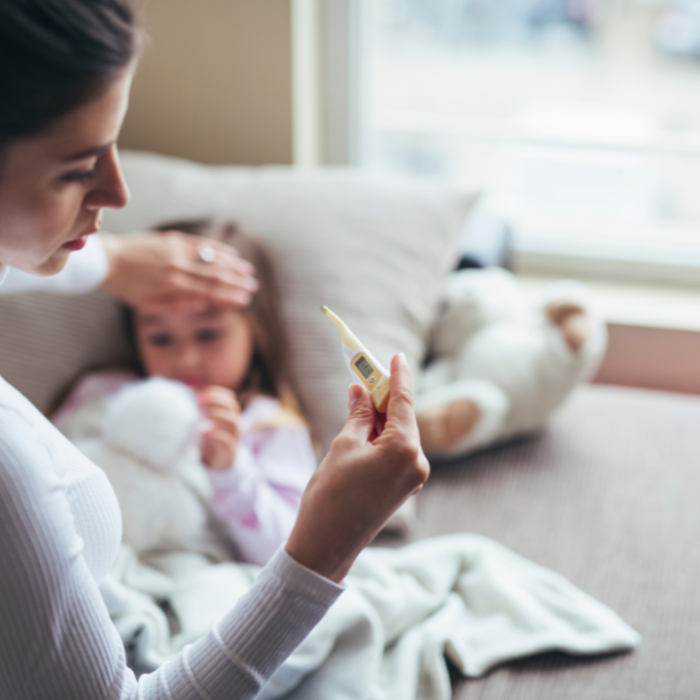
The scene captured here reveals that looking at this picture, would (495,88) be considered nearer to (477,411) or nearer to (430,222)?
(430,222)

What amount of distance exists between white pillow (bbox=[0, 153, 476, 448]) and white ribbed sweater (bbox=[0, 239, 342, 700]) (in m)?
0.57

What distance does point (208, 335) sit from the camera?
1.14 metres

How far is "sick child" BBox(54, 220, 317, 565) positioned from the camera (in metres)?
0.95

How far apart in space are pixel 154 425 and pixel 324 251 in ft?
1.41

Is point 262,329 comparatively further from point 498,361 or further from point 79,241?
point 79,241

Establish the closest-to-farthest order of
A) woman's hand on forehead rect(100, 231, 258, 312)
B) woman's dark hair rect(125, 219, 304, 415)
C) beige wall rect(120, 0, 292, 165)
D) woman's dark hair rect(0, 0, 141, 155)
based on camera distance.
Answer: woman's dark hair rect(0, 0, 141, 155) < woman's hand on forehead rect(100, 231, 258, 312) < woman's dark hair rect(125, 219, 304, 415) < beige wall rect(120, 0, 292, 165)

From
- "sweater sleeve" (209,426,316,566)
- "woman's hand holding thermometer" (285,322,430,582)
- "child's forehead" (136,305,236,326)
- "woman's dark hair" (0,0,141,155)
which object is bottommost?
"sweater sleeve" (209,426,316,566)

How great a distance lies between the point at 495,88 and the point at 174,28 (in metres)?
0.73

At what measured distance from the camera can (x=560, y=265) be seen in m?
1.82

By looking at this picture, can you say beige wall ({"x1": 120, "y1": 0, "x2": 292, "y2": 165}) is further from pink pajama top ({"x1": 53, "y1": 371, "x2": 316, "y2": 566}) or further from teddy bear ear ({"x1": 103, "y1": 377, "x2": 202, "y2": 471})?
teddy bear ear ({"x1": 103, "y1": 377, "x2": 202, "y2": 471})

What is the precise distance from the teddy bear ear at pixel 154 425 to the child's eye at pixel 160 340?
0.16 m

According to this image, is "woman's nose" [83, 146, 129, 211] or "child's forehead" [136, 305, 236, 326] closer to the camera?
"woman's nose" [83, 146, 129, 211]

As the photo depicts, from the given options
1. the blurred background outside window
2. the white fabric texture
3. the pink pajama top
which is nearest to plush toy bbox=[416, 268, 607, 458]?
the white fabric texture

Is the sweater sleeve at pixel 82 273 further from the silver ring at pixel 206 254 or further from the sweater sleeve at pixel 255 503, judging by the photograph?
the sweater sleeve at pixel 255 503
